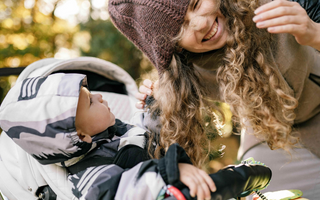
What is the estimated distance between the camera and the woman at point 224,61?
0.96 m

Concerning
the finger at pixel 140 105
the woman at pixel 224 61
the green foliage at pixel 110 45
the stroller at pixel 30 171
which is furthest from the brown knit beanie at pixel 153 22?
the green foliage at pixel 110 45

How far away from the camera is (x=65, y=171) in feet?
3.13

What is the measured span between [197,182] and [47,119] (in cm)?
49

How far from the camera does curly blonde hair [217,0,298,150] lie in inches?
39.2

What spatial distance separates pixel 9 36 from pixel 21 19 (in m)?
0.23

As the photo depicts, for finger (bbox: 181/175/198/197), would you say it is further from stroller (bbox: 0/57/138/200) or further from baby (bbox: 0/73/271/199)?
stroller (bbox: 0/57/138/200)

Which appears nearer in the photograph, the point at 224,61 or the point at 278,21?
the point at 278,21

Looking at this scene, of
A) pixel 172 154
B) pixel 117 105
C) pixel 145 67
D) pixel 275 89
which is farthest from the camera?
pixel 145 67

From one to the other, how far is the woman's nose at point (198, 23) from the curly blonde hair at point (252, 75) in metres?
0.13

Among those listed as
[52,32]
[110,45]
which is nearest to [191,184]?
[110,45]

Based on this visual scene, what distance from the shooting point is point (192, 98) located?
1159mm

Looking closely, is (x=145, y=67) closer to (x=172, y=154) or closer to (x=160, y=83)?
(x=160, y=83)

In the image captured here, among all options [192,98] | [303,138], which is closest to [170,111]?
[192,98]

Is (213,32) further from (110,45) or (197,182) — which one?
(110,45)
